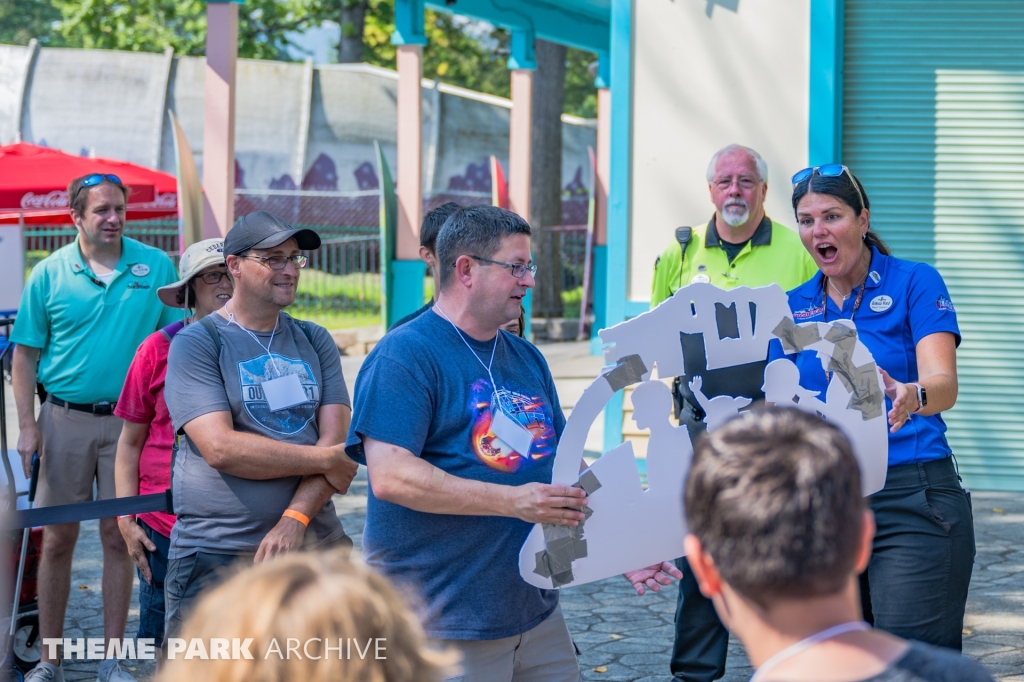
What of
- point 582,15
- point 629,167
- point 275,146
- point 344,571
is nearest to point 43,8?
point 275,146

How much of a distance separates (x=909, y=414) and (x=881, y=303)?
0.39 meters

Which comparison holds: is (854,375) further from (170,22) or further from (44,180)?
(170,22)

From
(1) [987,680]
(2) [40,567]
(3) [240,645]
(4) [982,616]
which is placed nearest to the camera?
(3) [240,645]

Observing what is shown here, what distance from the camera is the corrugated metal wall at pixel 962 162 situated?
7703 mm

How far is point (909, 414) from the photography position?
2971 millimetres

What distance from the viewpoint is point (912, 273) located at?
3221 mm

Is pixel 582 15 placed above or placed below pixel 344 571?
above

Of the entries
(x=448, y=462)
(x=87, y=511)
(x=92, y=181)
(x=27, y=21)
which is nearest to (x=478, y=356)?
(x=448, y=462)

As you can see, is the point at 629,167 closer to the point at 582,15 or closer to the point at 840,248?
the point at 840,248

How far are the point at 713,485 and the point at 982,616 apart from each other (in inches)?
182

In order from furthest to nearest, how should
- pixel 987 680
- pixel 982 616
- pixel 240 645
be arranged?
pixel 982 616, pixel 987 680, pixel 240 645

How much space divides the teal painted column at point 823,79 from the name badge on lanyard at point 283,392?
4.99 meters

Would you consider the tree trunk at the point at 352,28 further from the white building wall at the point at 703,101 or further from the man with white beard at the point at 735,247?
the man with white beard at the point at 735,247

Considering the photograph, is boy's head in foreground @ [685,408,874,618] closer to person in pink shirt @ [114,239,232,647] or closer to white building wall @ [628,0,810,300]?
person in pink shirt @ [114,239,232,647]
